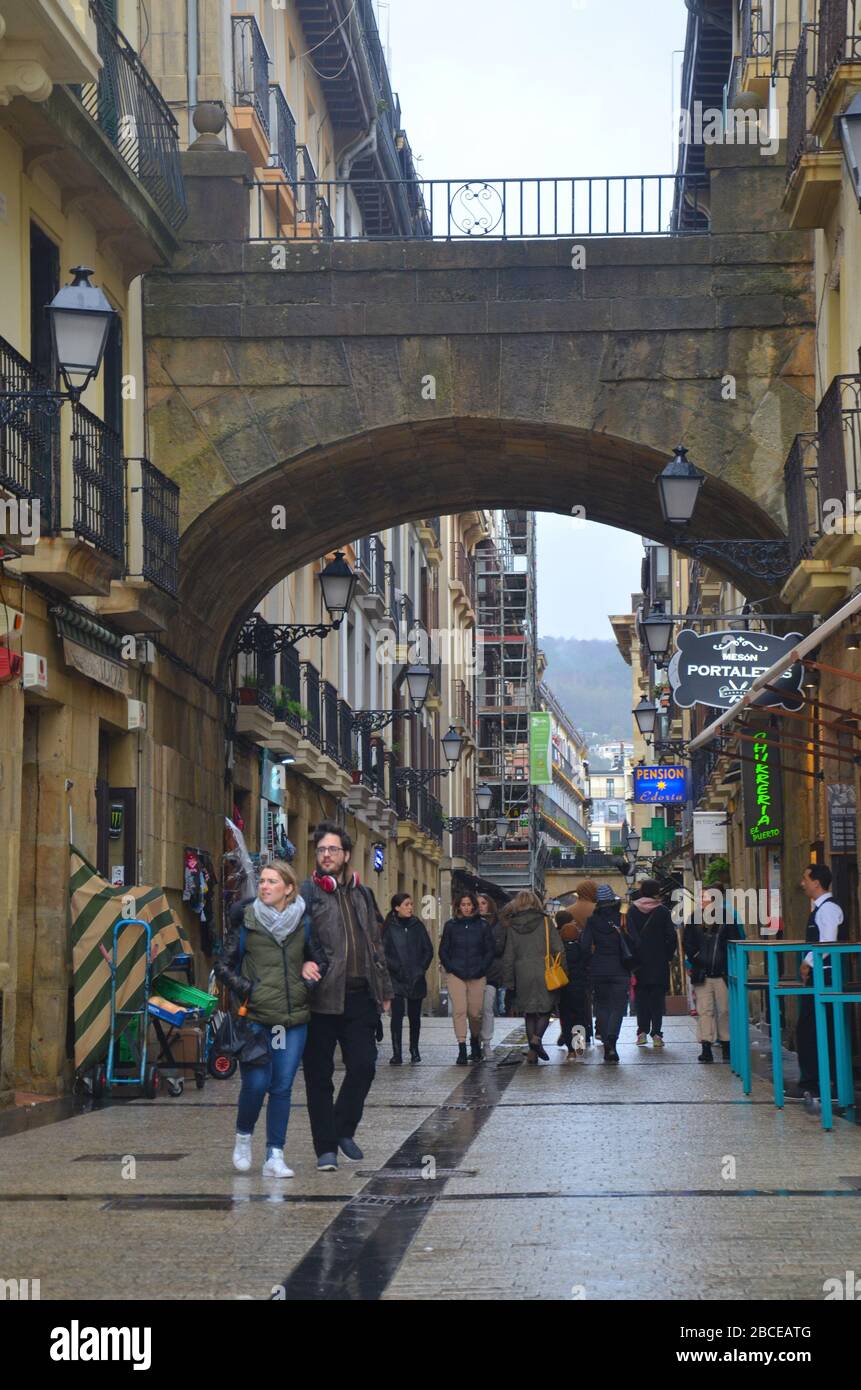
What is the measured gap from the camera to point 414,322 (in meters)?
18.2

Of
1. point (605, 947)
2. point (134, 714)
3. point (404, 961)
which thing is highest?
point (134, 714)

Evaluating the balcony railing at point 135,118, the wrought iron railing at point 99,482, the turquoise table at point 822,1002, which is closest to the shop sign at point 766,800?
the turquoise table at point 822,1002

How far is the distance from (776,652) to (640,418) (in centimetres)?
285

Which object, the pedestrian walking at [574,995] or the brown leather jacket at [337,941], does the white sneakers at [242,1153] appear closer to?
the brown leather jacket at [337,941]

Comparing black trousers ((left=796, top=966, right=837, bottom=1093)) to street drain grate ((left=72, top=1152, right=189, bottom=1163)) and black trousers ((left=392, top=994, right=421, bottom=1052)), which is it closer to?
street drain grate ((left=72, top=1152, right=189, bottom=1163))

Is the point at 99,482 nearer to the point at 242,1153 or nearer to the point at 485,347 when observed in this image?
the point at 485,347

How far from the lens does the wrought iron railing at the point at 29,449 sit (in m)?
13.6

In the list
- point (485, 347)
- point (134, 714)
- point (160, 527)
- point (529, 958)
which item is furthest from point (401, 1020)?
point (485, 347)

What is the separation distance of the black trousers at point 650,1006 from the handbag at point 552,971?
78.0 inches

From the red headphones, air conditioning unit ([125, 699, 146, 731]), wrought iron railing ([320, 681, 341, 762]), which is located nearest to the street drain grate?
the red headphones

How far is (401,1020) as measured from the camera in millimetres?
18594

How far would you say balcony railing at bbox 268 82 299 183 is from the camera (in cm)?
2539

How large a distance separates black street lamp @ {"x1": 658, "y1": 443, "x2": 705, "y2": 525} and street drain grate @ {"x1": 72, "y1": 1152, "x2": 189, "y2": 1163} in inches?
301

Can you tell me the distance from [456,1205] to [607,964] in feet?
34.2
